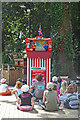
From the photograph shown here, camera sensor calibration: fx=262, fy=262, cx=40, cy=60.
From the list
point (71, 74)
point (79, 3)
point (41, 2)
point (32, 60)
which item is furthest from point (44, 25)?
point (32, 60)

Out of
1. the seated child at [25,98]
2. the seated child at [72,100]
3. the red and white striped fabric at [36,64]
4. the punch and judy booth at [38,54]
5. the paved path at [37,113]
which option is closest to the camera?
the paved path at [37,113]

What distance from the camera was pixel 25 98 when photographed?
30.0 ft

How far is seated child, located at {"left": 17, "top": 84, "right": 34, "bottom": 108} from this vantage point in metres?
9.14

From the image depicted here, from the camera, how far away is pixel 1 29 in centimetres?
2750

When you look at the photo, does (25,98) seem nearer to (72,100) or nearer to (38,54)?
(72,100)

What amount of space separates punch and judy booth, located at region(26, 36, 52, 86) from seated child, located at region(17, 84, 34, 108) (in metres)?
5.90

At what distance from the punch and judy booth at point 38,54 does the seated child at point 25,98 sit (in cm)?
590

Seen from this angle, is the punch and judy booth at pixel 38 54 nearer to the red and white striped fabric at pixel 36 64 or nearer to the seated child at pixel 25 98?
the red and white striped fabric at pixel 36 64

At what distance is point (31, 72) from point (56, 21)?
25.1 feet

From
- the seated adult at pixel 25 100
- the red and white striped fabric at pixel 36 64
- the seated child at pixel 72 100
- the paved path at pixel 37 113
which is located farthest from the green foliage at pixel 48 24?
the seated adult at pixel 25 100

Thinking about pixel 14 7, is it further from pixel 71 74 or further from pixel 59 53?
pixel 71 74

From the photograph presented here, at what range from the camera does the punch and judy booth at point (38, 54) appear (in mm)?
15070

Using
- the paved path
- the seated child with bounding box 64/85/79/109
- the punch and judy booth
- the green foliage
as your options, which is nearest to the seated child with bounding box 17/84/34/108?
the paved path

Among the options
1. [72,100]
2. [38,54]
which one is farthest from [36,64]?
[72,100]
